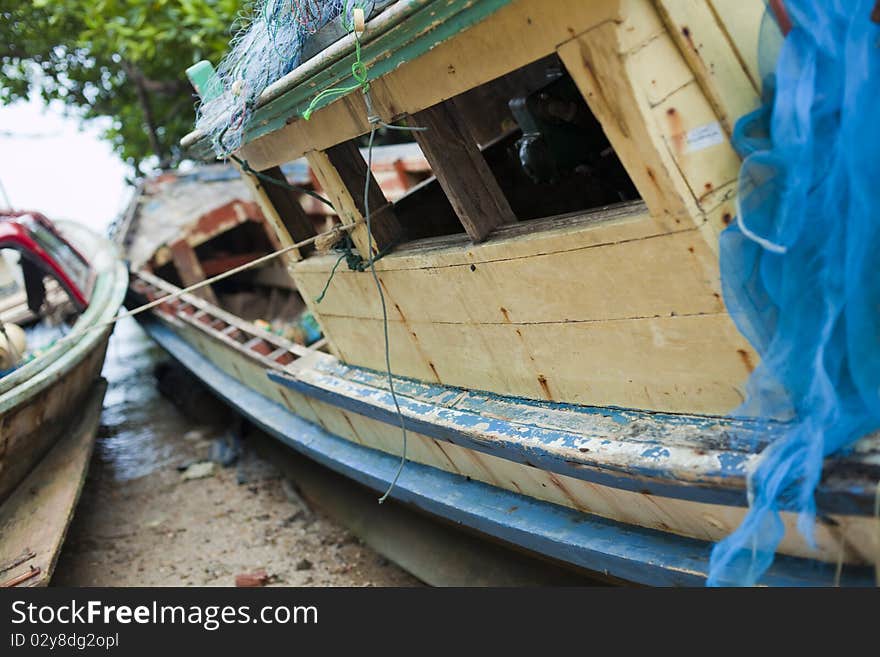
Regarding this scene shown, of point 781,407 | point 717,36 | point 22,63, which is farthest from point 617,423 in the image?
point 22,63

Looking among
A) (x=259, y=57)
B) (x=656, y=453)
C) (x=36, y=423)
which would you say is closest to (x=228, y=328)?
(x=36, y=423)

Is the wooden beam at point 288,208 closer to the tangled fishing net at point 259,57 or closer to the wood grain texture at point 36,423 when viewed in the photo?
the tangled fishing net at point 259,57

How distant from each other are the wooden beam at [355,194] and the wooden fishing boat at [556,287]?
0.04 ft

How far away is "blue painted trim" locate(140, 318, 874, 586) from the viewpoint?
2406mm

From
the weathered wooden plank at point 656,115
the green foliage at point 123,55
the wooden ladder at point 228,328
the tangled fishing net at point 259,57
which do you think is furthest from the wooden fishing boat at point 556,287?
the green foliage at point 123,55

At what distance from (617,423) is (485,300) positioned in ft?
2.35

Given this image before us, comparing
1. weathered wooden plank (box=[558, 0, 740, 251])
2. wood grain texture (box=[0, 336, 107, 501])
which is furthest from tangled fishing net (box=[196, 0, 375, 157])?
wood grain texture (box=[0, 336, 107, 501])

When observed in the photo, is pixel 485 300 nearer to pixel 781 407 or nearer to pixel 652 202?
pixel 652 202

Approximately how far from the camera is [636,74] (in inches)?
77.0

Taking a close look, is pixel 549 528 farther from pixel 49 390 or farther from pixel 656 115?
pixel 49 390

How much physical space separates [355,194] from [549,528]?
5.80 feet

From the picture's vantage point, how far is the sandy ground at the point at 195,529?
16.6 feet

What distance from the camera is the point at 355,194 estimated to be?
3438 millimetres

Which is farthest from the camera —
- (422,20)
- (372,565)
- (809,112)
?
(372,565)
